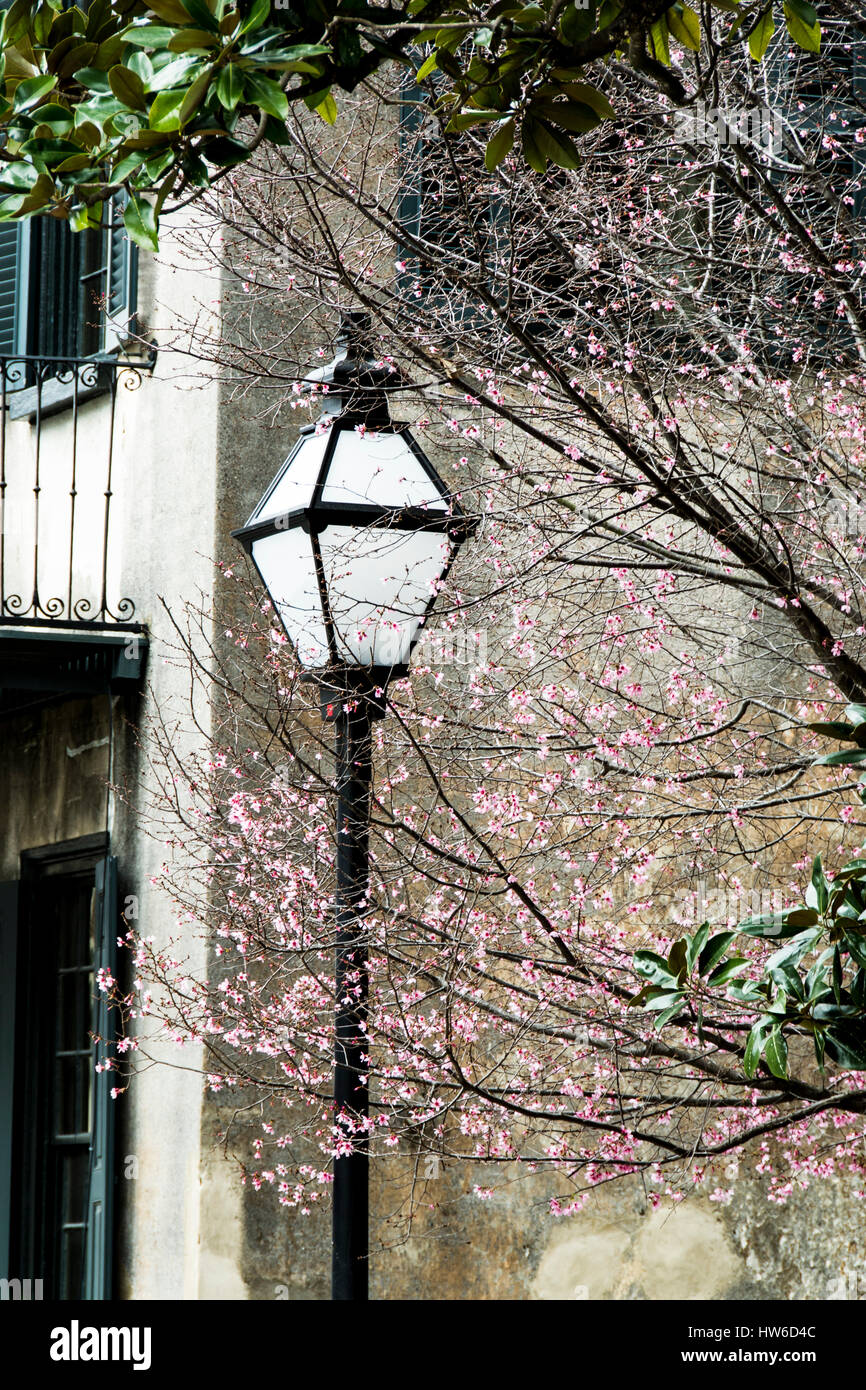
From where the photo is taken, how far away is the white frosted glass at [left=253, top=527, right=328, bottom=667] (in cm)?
455

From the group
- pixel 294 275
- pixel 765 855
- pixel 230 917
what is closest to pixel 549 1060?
pixel 230 917

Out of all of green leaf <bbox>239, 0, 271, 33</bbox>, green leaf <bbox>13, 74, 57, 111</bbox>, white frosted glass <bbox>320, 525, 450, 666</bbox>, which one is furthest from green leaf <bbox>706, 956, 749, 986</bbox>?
green leaf <bbox>13, 74, 57, 111</bbox>

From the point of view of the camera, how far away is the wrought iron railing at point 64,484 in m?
7.71

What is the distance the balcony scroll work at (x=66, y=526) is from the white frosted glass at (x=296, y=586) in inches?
103

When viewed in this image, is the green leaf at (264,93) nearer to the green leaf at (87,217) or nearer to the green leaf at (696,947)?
the green leaf at (87,217)

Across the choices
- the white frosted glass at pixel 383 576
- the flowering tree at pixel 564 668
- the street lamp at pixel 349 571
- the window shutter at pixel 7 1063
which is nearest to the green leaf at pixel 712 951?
the street lamp at pixel 349 571

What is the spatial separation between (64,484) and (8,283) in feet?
3.81

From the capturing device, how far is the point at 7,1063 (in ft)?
26.4

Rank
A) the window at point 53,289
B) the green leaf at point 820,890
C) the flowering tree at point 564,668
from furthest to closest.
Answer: the window at point 53,289 → the flowering tree at point 564,668 → the green leaf at point 820,890

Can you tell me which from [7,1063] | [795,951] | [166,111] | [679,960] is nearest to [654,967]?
[679,960]

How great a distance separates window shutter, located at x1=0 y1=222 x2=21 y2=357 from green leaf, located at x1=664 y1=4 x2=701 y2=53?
17.9ft

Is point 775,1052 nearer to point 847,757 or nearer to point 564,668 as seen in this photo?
point 847,757

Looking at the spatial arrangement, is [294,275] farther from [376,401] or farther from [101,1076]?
[101,1076]

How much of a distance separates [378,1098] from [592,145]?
3984 millimetres
